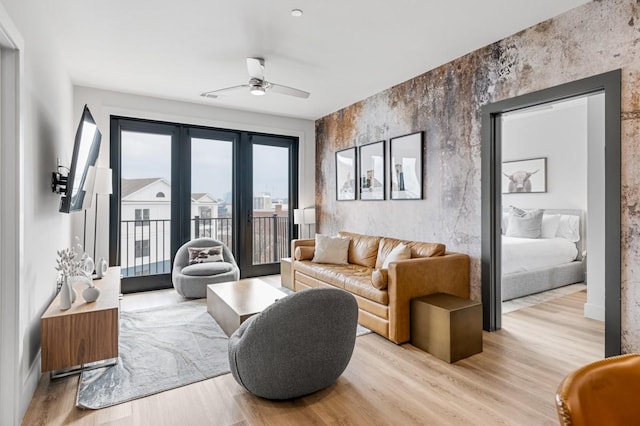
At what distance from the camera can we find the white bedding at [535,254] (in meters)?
4.37

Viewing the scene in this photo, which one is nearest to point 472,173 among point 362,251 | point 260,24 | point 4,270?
point 362,251

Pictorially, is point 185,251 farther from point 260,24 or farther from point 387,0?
point 387,0

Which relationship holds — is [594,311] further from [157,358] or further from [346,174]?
[157,358]

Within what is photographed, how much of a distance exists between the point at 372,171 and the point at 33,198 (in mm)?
3790

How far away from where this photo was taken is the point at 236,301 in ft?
10.3

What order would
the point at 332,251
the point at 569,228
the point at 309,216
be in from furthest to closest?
the point at 309,216 < the point at 569,228 < the point at 332,251

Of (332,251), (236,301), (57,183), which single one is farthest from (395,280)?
(57,183)

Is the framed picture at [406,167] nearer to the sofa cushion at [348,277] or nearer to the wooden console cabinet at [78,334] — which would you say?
the sofa cushion at [348,277]

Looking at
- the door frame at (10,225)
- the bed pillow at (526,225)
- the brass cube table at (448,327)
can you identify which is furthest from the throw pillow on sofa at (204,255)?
the bed pillow at (526,225)

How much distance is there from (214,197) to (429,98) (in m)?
3.48

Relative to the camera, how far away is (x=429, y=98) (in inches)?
154

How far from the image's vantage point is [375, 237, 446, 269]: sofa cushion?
3502 mm

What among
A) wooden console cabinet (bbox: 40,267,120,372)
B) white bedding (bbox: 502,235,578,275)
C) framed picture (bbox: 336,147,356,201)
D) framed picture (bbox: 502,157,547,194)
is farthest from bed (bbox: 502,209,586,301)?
wooden console cabinet (bbox: 40,267,120,372)

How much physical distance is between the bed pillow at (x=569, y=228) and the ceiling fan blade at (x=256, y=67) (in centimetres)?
522
